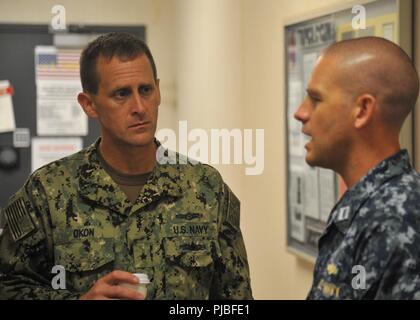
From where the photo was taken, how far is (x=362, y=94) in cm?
111

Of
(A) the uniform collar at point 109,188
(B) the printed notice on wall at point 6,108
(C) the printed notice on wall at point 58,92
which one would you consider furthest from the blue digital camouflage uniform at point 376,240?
(B) the printed notice on wall at point 6,108

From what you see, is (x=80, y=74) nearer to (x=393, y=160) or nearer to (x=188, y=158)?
(x=188, y=158)

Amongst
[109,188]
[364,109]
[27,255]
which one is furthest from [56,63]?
[364,109]

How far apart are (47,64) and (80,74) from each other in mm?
136

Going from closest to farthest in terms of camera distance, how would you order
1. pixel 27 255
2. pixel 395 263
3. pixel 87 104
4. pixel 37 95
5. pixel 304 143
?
pixel 395 263
pixel 27 255
pixel 87 104
pixel 37 95
pixel 304 143

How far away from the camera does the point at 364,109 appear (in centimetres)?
111

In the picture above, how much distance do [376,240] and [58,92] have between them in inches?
34.6

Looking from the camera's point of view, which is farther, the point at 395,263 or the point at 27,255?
the point at 27,255

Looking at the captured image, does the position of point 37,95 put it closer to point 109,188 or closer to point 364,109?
point 109,188

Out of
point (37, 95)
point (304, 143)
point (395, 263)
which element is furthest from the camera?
point (304, 143)

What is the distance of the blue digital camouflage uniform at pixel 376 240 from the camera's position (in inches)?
38.8

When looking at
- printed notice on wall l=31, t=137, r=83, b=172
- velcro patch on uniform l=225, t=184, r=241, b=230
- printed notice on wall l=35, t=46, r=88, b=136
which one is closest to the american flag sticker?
printed notice on wall l=35, t=46, r=88, b=136

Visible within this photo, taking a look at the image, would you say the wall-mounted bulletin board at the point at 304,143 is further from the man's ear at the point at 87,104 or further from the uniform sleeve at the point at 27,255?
the uniform sleeve at the point at 27,255
